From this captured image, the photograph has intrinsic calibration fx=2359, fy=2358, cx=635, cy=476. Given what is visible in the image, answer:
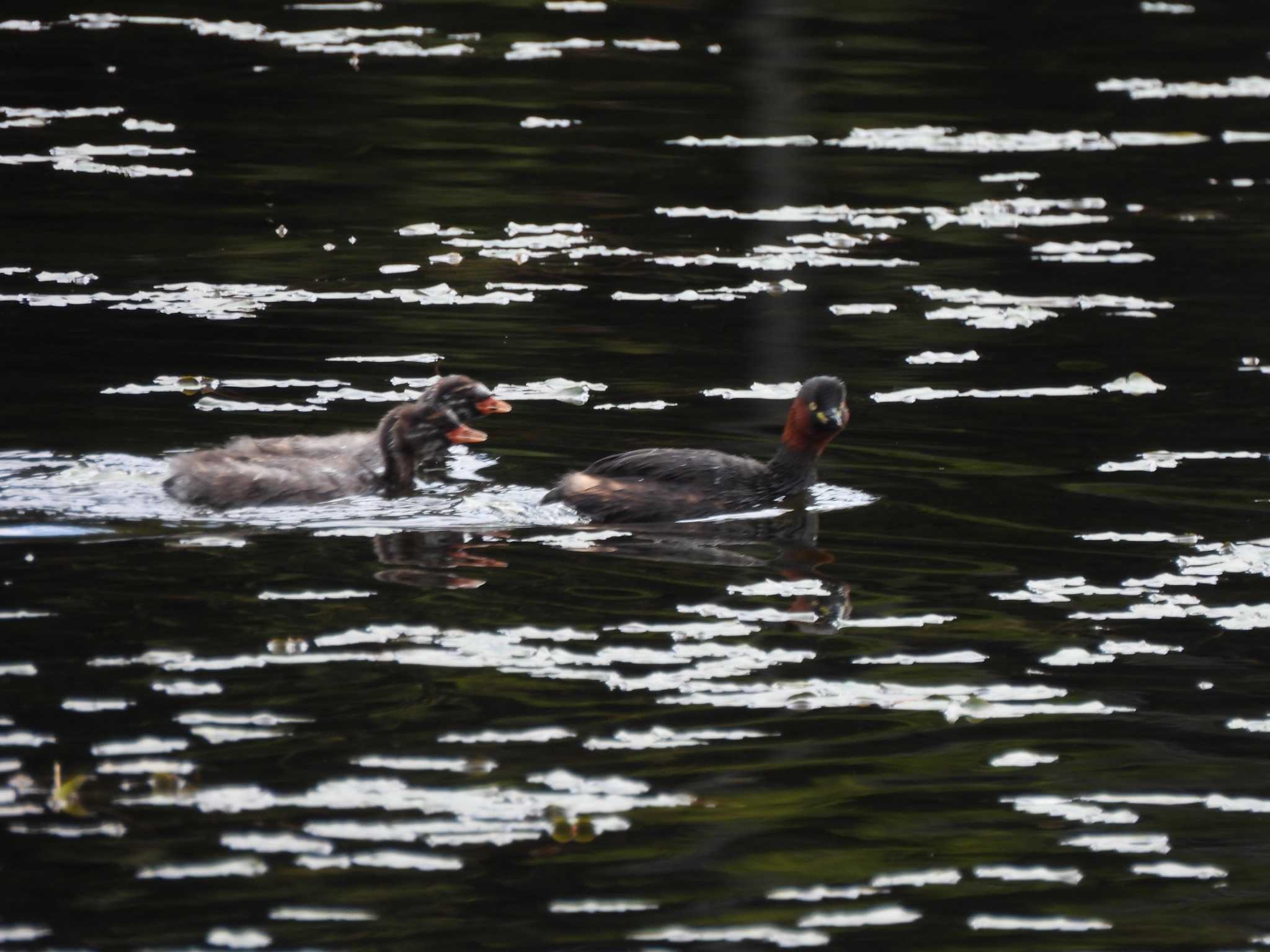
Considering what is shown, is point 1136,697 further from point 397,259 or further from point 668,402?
point 397,259

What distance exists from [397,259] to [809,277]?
2865 millimetres

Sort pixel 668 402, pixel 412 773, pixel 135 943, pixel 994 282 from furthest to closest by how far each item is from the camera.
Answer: pixel 994 282, pixel 668 402, pixel 412 773, pixel 135 943

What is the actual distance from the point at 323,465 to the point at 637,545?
166 cm

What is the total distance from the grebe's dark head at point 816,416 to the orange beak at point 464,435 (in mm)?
1490

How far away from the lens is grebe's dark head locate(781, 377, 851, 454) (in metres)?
11.4

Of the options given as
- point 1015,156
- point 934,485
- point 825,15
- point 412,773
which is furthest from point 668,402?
point 825,15

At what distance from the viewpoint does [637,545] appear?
10398mm

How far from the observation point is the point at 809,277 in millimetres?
16297

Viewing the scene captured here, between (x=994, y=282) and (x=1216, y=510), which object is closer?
(x=1216, y=510)

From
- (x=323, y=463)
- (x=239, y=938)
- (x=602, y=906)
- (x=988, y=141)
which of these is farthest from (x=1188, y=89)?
(x=239, y=938)

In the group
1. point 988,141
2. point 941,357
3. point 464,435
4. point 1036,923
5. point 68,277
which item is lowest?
point 1036,923

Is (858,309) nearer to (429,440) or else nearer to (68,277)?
(429,440)

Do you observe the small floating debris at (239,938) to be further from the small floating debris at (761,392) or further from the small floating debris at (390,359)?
the small floating debris at (390,359)

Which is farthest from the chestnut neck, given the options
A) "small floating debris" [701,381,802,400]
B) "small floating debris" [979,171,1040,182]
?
"small floating debris" [979,171,1040,182]
